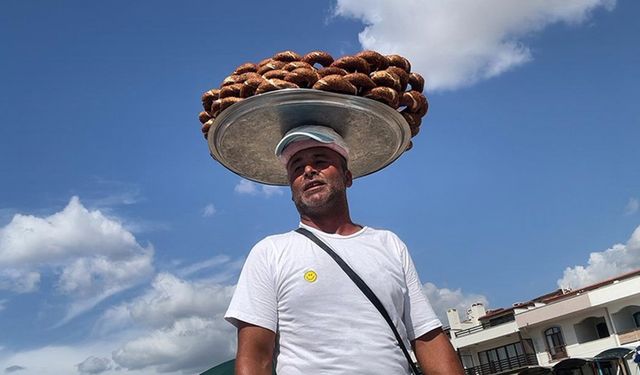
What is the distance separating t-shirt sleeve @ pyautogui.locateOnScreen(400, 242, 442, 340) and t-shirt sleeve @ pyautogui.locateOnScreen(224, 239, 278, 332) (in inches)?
29.3

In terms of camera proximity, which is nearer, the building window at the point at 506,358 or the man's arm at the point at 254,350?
the man's arm at the point at 254,350

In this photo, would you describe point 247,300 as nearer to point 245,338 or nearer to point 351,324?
point 245,338

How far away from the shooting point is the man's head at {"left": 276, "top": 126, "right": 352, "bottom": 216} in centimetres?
332

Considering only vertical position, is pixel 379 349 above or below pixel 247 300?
below

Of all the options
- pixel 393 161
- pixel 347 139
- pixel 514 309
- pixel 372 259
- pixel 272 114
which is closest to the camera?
pixel 372 259

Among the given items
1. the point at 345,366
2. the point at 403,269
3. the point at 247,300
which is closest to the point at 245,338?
the point at 247,300

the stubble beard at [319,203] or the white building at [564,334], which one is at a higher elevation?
the white building at [564,334]

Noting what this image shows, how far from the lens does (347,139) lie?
3.75m

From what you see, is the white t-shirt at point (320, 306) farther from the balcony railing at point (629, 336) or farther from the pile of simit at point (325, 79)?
the balcony railing at point (629, 336)

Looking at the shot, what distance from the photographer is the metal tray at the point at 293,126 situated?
3.33 m

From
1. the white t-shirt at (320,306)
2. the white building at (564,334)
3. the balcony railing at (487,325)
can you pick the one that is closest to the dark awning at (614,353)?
the white building at (564,334)

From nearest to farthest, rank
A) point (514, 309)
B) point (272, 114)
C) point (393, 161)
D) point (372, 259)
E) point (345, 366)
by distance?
point (345, 366) → point (372, 259) → point (272, 114) → point (393, 161) → point (514, 309)

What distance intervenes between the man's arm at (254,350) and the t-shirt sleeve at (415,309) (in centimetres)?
76

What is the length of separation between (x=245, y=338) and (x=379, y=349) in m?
0.60
